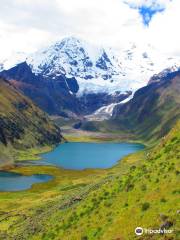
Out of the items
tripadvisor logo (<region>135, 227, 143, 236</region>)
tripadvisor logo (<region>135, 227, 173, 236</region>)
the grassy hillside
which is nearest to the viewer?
tripadvisor logo (<region>135, 227, 173, 236</region>)

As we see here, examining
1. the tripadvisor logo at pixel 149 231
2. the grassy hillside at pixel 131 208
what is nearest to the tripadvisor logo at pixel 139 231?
the tripadvisor logo at pixel 149 231

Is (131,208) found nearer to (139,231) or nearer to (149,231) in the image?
(139,231)

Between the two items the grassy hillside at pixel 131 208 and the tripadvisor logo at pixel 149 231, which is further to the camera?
the grassy hillside at pixel 131 208

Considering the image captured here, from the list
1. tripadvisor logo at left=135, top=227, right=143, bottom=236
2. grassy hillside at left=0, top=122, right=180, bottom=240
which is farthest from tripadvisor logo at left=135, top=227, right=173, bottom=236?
grassy hillside at left=0, top=122, right=180, bottom=240

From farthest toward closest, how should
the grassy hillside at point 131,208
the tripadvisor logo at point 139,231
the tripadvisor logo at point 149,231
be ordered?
the grassy hillside at point 131,208 < the tripadvisor logo at point 139,231 < the tripadvisor logo at point 149,231

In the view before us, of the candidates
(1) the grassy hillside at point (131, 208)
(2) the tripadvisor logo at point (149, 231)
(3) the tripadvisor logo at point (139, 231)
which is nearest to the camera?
(2) the tripadvisor logo at point (149, 231)

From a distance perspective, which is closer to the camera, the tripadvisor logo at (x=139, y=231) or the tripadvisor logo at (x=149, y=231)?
the tripadvisor logo at (x=149, y=231)

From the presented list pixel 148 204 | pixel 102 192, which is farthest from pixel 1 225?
pixel 148 204

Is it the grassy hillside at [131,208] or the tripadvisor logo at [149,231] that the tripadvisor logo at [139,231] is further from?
the grassy hillside at [131,208]

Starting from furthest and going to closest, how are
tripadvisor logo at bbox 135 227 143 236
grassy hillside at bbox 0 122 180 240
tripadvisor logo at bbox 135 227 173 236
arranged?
grassy hillside at bbox 0 122 180 240
tripadvisor logo at bbox 135 227 143 236
tripadvisor logo at bbox 135 227 173 236

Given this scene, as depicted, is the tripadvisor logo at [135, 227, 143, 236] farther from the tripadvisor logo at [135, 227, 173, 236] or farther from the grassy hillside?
the grassy hillside

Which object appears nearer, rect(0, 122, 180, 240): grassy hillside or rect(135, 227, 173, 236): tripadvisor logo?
rect(135, 227, 173, 236): tripadvisor logo
